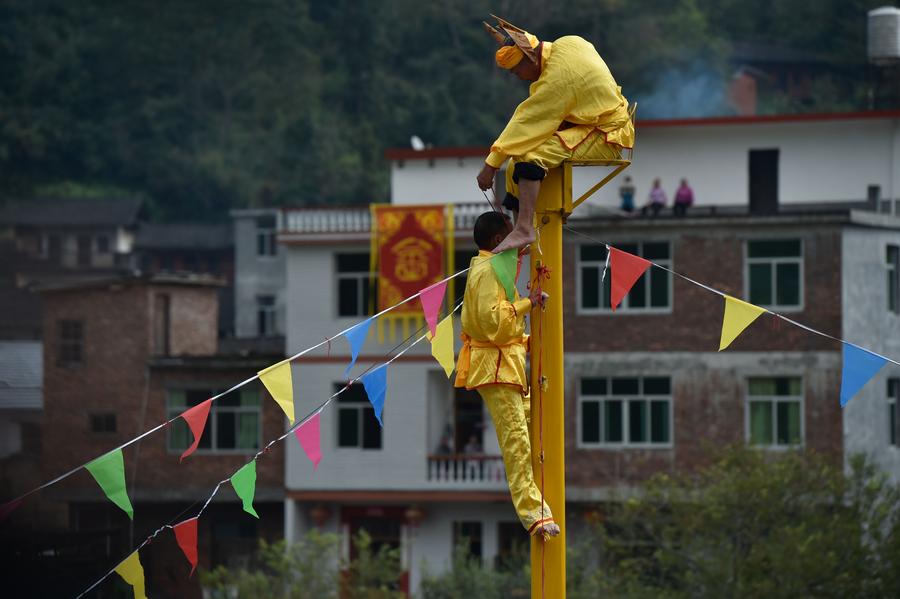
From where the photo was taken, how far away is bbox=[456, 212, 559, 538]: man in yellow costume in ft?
45.2

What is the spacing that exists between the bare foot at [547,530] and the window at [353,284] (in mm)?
34309

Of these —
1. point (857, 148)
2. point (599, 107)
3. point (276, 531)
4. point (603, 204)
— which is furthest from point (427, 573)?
point (599, 107)

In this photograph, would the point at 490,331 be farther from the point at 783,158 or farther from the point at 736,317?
the point at 783,158

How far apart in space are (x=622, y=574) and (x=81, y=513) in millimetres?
17474

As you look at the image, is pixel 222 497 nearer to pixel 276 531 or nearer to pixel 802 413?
pixel 276 531

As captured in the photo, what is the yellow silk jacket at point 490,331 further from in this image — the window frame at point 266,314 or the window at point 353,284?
the window frame at point 266,314

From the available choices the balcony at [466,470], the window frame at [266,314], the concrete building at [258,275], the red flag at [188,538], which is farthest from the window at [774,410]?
the window frame at [266,314]

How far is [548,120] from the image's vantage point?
46.1 ft

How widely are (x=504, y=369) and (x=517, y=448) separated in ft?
1.78

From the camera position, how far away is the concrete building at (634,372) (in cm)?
4478

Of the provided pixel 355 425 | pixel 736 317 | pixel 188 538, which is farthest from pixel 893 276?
pixel 188 538

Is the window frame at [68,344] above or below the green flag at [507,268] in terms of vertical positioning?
above

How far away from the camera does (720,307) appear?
4538cm

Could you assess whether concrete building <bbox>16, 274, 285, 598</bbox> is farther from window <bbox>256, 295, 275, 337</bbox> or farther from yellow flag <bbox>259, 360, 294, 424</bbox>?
yellow flag <bbox>259, 360, 294, 424</bbox>
